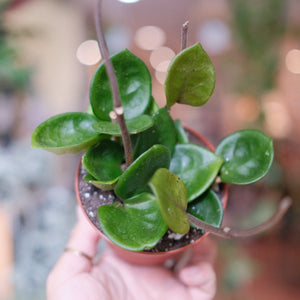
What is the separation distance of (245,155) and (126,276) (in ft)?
1.34

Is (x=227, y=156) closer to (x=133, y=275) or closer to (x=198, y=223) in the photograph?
(x=198, y=223)

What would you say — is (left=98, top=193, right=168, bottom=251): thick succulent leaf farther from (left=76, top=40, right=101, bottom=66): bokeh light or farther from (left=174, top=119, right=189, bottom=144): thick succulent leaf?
(left=76, top=40, right=101, bottom=66): bokeh light

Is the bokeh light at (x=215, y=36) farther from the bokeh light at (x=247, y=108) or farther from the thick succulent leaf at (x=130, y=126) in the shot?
the thick succulent leaf at (x=130, y=126)

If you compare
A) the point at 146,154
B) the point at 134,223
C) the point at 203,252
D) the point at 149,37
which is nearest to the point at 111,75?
the point at 146,154

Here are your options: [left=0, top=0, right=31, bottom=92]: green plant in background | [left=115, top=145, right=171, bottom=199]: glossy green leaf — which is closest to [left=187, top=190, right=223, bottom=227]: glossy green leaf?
[left=115, top=145, right=171, bottom=199]: glossy green leaf

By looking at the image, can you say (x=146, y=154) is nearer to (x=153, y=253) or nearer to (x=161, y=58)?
(x=153, y=253)

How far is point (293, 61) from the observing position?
1688 mm

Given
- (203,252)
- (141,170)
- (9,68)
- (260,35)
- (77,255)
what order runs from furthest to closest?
(260,35)
(9,68)
(203,252)
(77,255)
(141,170)

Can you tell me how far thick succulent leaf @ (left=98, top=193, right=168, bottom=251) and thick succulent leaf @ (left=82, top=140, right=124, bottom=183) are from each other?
0.05 m

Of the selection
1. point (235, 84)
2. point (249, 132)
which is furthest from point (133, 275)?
point (235, 84)

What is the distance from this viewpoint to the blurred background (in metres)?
1.25

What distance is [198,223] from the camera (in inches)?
19.1

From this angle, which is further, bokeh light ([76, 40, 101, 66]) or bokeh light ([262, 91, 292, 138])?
bokeh light ([76, 40, 101, 66])

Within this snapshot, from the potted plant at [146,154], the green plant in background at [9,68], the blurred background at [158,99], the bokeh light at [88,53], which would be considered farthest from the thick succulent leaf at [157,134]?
the bokeh light at [88,53]
